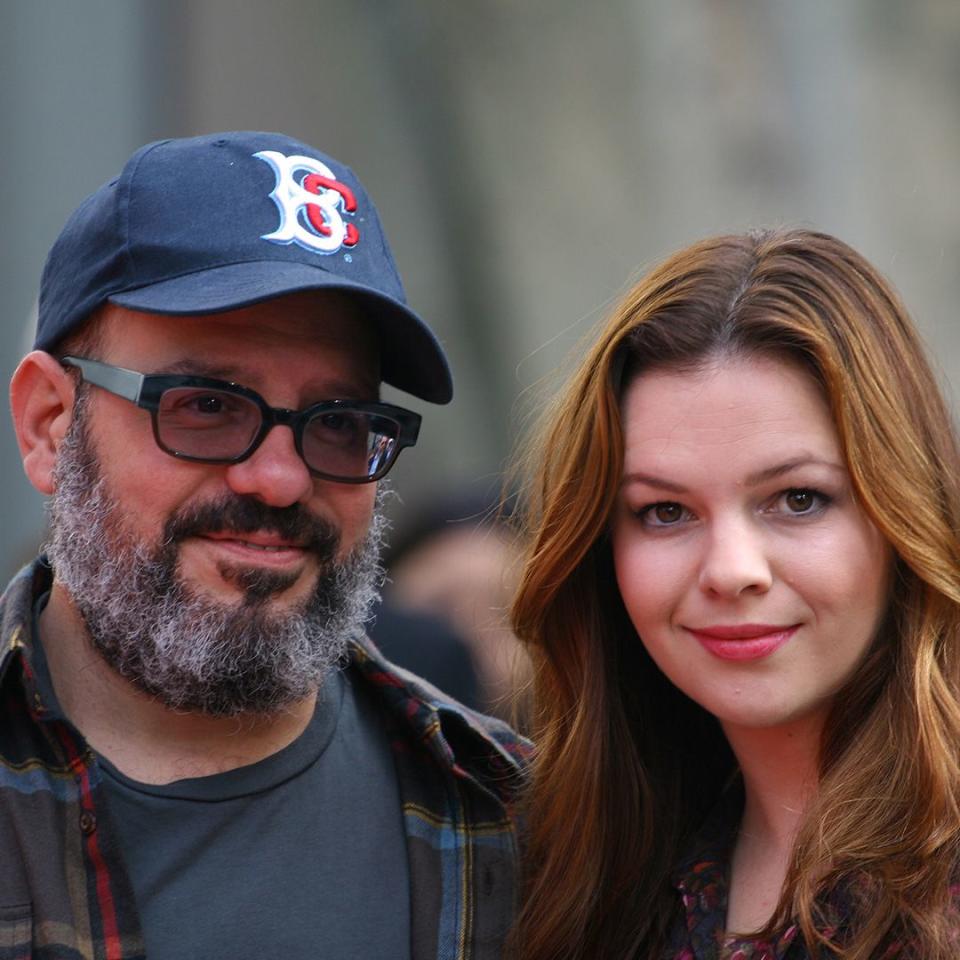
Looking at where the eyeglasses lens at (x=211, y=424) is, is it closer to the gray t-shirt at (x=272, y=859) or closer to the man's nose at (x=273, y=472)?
the man's nose at (x=273, y=472)

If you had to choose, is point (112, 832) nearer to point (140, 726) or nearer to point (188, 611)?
point (140, 726)

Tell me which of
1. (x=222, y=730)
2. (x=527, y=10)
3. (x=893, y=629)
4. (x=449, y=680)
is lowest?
(x=449, y=680)

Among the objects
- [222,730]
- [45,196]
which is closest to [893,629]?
[222,730]

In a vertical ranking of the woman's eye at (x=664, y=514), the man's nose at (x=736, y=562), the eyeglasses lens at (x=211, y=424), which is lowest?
the man's nose at (x=736, y=562)

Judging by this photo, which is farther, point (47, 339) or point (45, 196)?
point (45, 196)

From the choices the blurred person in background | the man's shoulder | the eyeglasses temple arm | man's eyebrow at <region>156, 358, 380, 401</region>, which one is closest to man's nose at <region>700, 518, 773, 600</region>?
the man's shoulder

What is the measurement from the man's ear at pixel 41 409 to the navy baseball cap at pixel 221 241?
0.05m

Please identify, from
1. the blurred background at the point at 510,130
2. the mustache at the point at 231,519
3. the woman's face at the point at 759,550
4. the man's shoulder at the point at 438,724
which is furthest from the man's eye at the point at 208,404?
the blurred background at the point at 510,130

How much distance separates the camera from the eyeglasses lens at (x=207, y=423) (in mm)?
2617

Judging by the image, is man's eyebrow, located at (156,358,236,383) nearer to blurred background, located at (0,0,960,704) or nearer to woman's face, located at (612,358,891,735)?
woman's face, located at (612,358,891,735)

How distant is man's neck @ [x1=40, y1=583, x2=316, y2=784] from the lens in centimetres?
266

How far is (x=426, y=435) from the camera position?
8961 mm

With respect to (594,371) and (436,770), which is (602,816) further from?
(594,371)

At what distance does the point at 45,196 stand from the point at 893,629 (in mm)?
4823
